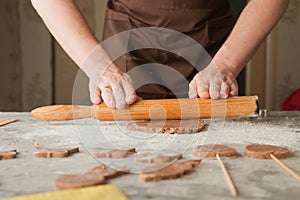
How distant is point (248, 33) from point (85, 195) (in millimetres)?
726

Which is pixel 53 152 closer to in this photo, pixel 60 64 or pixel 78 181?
pixel 78 181

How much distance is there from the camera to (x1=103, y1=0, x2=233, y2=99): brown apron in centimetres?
125

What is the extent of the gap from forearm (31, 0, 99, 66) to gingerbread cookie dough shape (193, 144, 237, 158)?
442mm

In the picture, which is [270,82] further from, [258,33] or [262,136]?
[262,136]

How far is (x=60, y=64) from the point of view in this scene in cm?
265

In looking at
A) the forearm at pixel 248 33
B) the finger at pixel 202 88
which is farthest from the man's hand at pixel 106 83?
the forearm at pixel 248 33

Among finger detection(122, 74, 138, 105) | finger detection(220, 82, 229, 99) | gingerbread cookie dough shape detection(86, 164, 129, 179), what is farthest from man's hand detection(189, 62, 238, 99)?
gingerbread cookie dough shape detection(86, 164, 129, 179)

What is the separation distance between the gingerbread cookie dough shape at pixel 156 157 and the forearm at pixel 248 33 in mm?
440

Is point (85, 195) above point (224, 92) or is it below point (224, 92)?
below

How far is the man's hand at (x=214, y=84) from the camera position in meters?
0.99

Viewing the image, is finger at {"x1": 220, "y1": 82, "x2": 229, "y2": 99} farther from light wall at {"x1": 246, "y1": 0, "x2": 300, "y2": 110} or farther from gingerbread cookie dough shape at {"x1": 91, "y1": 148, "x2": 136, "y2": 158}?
light wall at {"x1": 246, "y1": 0, "x2": 300, "y2": 110}

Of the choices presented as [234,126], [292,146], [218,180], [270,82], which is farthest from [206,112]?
[270,82]

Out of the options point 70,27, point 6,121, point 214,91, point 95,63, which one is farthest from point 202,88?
point 6,121

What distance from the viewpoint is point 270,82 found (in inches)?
104
